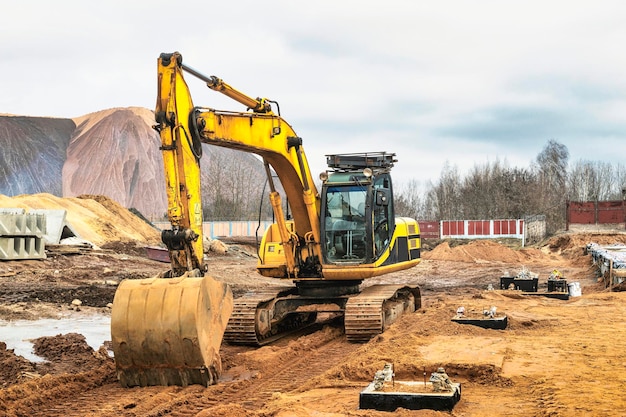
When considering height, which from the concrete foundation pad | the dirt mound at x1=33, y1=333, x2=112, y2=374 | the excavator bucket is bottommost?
the dirt mound at x1=33, y1=333, x2=112, y2=374

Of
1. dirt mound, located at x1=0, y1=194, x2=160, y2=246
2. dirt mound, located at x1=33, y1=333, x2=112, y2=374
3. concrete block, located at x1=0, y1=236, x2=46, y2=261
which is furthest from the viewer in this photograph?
dirt mound, located at x1=0, y1=194, x2=160, y2=246

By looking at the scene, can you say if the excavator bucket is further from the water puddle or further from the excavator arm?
the water puddle

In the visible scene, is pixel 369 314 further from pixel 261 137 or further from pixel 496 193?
pixel 496 193

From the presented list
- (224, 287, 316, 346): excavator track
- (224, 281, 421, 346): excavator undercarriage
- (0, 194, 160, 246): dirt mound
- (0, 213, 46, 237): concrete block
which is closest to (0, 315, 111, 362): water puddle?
(224, 287, 316, 346): excavator track

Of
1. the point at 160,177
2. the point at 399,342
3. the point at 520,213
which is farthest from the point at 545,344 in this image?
the point at 160,177

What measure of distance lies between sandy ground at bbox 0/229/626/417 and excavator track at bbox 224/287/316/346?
217 millimetres

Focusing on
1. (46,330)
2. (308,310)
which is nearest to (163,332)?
(308,310)

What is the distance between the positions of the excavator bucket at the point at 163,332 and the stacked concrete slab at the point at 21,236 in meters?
15.7

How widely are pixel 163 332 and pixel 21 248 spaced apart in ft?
54.8

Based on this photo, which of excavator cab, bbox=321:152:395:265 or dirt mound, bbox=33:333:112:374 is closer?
dirt mound, bbox=33:333:112:374

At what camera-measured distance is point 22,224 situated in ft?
75.8

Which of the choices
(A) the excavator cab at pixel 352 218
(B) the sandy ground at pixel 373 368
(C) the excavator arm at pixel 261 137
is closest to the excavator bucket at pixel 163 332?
(B) the sandy ground at pixel 373 368

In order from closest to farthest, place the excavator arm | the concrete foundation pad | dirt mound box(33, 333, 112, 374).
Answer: the concrete foundation pad, the excavator arm, dirt mound box(33, 333, 112, 374)

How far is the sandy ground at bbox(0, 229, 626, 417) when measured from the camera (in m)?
7.02
